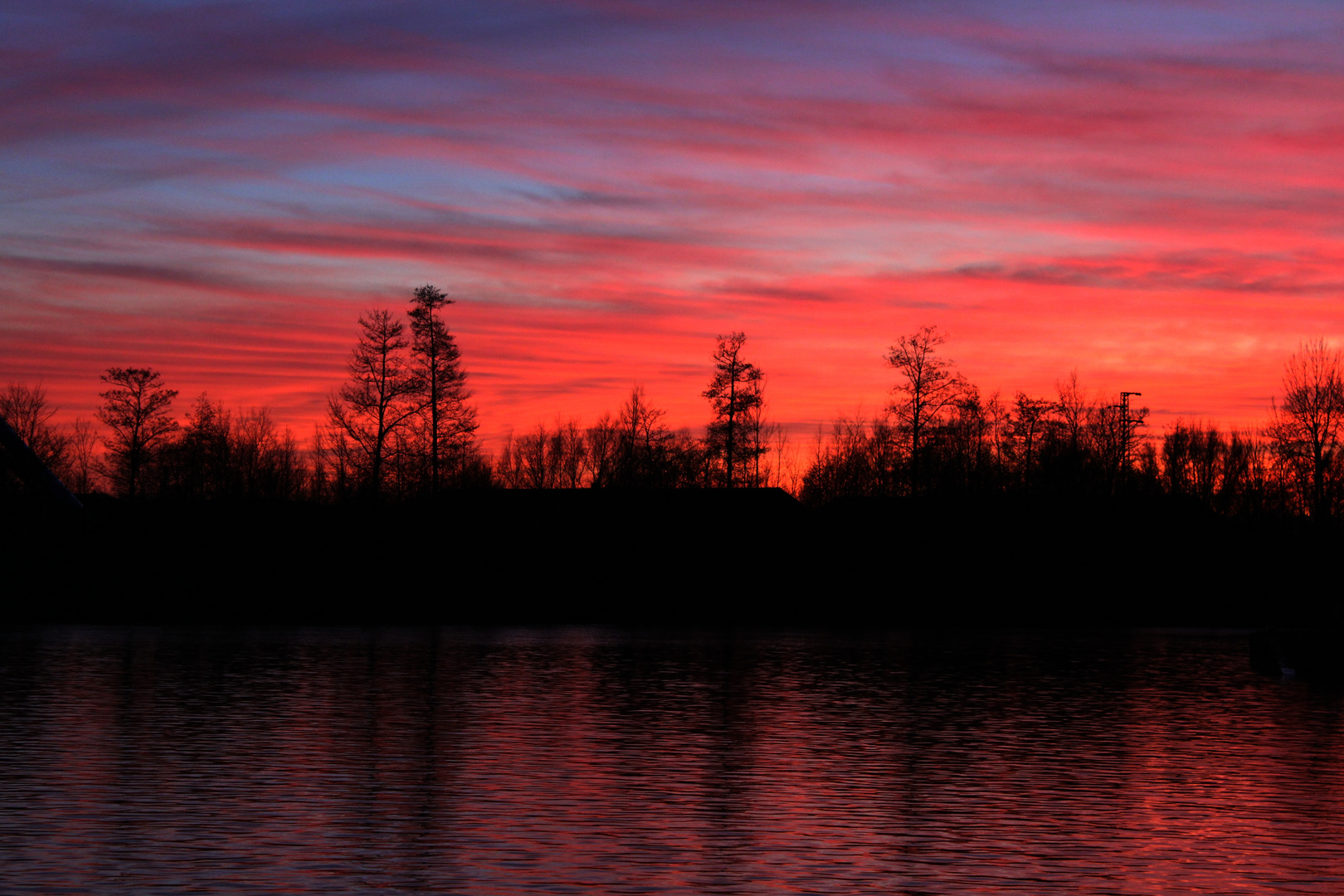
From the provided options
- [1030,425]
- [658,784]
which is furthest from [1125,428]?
[658,784]

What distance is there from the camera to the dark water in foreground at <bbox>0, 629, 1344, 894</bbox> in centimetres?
1067

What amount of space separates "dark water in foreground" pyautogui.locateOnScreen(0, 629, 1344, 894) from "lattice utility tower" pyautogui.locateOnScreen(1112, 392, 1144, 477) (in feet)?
232

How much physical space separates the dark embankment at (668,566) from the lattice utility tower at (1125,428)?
1989cm

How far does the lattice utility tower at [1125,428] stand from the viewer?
100m

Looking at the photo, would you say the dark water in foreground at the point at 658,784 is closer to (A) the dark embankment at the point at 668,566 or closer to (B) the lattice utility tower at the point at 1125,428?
(A) the dark embankment at the point at 668,566

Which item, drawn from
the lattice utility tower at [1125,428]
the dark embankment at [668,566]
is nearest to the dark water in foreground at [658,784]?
the dark embankment at [668,566]

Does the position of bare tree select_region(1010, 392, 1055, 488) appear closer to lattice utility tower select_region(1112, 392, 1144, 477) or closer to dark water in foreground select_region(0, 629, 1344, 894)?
lattice utility tower select_region(1112, 392, 1144, 477)

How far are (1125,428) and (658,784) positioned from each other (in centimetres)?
8997

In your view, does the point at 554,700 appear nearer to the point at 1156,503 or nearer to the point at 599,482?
the point at 1156,503

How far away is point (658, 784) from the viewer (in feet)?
49.9

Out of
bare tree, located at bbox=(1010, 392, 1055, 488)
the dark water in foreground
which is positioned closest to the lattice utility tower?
bare tree, located at bbox=(1010, 392, 1055, 488)

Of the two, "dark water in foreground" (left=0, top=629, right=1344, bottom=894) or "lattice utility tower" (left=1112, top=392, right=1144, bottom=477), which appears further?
"lattice utility tower" (left=1112, top=392, right=1144, bottom=477)

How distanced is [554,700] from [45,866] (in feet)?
48.6

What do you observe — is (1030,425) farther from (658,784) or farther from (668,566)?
(658,784)
